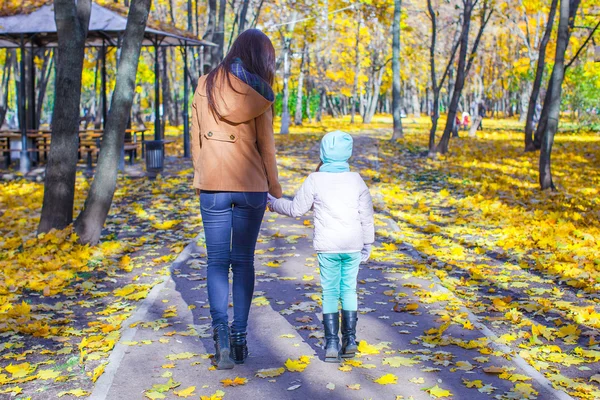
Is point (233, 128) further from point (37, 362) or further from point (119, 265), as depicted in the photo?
point (119, 265)

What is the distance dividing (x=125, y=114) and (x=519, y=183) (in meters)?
9.12

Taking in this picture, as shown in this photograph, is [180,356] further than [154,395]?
Yes

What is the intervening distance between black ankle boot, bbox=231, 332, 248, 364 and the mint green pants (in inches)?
22.9

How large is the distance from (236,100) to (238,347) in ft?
5.25

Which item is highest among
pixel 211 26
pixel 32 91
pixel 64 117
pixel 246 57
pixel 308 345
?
pixel 211 26

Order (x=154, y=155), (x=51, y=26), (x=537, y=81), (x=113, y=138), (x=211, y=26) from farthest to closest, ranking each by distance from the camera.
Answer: (x=537, y=81), (x=211, y=26), (x=154, y=155), (x=51, y=26), (x=113, y=138)

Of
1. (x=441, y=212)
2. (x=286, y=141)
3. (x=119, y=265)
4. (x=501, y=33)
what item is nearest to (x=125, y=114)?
(x=119, y=265)

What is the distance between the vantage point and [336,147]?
4.79 m

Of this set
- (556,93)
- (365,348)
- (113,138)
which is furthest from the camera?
(556,93)

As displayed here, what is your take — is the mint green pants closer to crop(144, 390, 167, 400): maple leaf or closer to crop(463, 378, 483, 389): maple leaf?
crop(463, 378, 483, 389): maple leaf

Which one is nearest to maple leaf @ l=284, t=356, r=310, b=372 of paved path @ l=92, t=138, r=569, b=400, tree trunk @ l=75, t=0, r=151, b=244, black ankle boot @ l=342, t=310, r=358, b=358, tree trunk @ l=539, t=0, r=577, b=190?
paved path @ l=92, t=138, r=569, b=400

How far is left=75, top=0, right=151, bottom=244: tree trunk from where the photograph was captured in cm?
893

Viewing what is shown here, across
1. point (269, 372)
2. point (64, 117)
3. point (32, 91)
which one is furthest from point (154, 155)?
A: point (269, 372)

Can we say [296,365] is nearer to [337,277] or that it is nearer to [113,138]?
[337,277]
